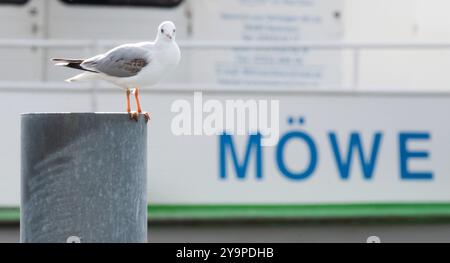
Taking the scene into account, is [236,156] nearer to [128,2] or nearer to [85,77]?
[128,2]

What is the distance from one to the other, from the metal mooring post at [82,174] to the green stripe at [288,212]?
2.76 meters

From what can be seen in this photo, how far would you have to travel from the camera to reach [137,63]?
10.0ft

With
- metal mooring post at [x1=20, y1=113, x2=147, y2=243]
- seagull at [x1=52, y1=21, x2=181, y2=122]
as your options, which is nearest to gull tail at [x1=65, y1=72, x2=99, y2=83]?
seagull at [x1=52, y1=21, x2=181, y2=122]

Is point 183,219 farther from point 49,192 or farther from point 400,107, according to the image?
point 49,192

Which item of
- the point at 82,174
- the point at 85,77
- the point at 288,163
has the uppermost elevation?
the point at 288,163

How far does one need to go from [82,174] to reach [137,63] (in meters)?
0.61

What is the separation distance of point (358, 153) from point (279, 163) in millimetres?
440

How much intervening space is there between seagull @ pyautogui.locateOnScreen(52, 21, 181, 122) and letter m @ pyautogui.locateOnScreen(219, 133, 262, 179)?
7.42 feet

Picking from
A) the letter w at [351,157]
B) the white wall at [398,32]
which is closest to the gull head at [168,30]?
the letter w at [351,157]

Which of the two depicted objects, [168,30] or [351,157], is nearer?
[168,30]

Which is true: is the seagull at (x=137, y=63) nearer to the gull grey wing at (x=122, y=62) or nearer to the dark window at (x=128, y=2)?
the gull grey wing at (x=122, y=62)

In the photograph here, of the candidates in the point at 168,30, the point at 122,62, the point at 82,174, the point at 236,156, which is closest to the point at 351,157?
the point at 236,156

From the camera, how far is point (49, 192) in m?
2.58
